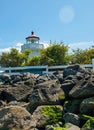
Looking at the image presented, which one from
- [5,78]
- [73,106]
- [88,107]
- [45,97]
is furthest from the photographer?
[5,78]

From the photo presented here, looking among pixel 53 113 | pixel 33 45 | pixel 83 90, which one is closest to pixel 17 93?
→ pixel 53 113

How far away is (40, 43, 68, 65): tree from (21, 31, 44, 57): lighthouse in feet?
24.7

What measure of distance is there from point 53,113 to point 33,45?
40044 millimetres

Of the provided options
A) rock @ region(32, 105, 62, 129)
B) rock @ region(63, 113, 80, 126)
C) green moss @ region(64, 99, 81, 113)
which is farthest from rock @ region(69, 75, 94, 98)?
rock @ region(63, 113, 80, 126)

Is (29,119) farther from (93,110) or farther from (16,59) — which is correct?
(16,59)

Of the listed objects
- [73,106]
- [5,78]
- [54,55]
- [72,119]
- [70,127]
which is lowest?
[70,127]

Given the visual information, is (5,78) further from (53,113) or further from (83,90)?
(83,90)

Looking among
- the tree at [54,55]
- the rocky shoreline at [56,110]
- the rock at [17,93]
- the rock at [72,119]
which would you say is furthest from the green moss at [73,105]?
the tree at [54,55]

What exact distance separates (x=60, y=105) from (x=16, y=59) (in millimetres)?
28513

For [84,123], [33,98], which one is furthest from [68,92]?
[84,123]

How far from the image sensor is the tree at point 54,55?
35.7 m

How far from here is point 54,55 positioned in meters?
36.8

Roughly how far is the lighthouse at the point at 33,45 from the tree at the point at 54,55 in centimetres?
753

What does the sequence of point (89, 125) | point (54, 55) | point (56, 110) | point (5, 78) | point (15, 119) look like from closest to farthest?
point (89, 125) → point (15, 119) → point (56, 110) → point (5, 78) → point (54, 55)
